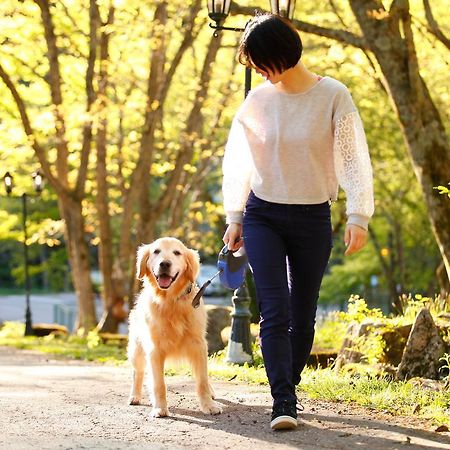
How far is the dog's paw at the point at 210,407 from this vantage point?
661cm

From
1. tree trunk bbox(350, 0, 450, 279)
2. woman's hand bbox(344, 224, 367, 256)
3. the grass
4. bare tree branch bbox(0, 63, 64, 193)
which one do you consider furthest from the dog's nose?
bare tree branch bbox(0, 63, 64, 193)

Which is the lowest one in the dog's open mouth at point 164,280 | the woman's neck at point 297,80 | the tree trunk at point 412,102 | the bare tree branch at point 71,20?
the dog's open mouth at point 164,280

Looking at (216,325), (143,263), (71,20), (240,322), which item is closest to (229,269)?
(143,263)

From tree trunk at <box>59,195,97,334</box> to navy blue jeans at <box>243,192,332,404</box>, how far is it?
50.0 ft

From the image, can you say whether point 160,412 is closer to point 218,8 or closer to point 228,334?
point 228,334

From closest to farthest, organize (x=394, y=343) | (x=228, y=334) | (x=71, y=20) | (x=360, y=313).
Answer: (x=394, y=343)
(x=360, y=313)
(x=228, y=334)
(x=71, y=20)

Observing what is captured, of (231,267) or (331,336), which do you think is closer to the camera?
(231,267)

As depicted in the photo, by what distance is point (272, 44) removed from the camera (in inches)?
217

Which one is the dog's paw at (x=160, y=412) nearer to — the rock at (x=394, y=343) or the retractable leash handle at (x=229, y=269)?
the retractable leash handle at (x=229, y=269)

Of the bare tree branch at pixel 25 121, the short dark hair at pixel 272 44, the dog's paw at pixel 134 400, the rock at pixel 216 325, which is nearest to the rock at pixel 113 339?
the bare tree branch at pixel 25 121

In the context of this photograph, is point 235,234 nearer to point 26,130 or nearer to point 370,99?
point 26,130

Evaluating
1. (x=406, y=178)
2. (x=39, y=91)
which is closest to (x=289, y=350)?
(x=39, y=91)

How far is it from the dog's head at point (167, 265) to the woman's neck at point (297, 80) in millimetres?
1571

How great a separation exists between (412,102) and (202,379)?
249 inches
